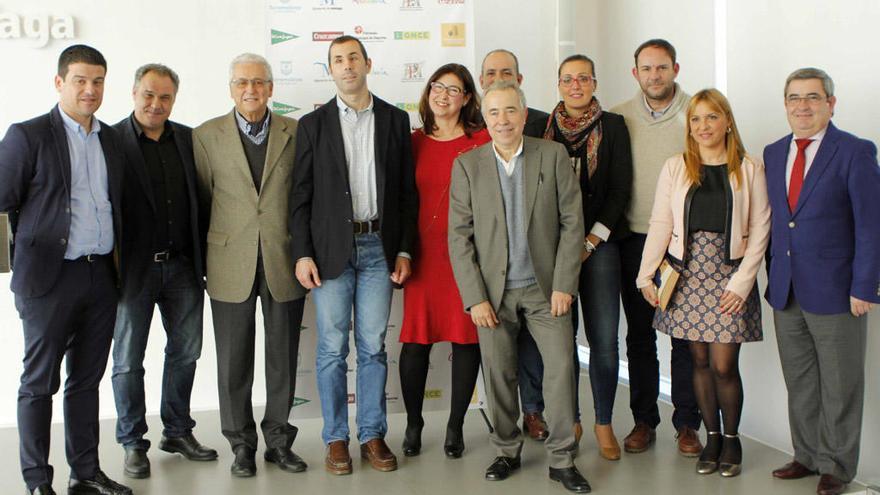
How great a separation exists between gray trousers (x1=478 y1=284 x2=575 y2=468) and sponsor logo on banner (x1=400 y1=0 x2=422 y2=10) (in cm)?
185

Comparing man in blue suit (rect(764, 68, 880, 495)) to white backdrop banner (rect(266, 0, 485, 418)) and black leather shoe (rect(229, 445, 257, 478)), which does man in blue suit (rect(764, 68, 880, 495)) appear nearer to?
white backdrop banner (rect(266, 0, 485, 418))

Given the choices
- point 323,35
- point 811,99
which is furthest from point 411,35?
point 811,99

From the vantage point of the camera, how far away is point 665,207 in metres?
3.73

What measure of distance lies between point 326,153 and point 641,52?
5.01ft

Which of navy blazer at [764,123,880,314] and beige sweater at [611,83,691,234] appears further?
beige sweater at [611,83,691,234]

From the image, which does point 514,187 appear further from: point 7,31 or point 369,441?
point 7,31

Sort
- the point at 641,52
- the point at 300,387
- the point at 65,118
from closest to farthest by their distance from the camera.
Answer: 1. the point at 65,118
2. the point at 641,52
3. the point at 300,387

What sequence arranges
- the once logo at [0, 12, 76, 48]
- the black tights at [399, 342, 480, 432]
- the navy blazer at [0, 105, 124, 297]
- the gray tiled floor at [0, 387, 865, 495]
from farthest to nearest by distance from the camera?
1. the once logo at [0, 12, 76, 48]
2. the black tights at [399, 342, 480, 432]
3. the gray tiled floor at [0, 387, 865, 495]
4. the navy blazer at [0, 105, 124, 297]

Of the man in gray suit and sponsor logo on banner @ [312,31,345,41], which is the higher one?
sponsor logo on banner @ [312,31,345,41]

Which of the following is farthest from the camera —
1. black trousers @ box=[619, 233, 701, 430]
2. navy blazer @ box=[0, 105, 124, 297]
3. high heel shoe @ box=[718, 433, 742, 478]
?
black trousers @ box=[619, 233, 701, 430]

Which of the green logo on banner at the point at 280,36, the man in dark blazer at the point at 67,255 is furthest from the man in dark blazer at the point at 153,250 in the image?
the green logo on banner at the point at 280,36

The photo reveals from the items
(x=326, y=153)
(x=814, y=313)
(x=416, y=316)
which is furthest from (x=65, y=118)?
(x=814, y=313)

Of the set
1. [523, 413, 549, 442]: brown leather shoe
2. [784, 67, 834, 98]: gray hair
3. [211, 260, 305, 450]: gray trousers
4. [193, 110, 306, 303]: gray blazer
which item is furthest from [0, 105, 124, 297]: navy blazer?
[784, 67, 834, 98]: gray hair

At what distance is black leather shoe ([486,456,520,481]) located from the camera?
12.2ft
